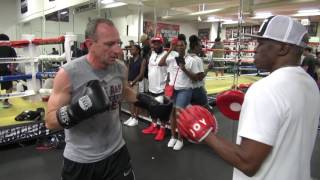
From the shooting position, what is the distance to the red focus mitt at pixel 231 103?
157 centimetres

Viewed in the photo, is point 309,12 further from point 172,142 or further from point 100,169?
point 100,169

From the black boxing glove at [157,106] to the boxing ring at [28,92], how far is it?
2.15m

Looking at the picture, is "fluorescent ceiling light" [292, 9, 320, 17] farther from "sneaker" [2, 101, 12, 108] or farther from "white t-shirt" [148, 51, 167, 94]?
"sneaker" [2, 101, 12, 108]

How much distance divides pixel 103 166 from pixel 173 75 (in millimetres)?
2159

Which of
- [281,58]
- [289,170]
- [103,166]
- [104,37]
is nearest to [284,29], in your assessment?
[281,58]

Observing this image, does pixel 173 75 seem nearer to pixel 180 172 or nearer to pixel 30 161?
pixel 180 172

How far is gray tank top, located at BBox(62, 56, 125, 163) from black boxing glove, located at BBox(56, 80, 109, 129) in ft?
0.54

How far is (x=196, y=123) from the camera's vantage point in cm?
98

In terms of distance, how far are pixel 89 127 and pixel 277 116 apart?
965 millimetres

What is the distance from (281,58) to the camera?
95 cm

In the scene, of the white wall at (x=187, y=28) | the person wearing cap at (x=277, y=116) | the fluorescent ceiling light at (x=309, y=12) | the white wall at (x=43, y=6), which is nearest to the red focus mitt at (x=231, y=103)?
the person wearing cap at (x=277, y=116)

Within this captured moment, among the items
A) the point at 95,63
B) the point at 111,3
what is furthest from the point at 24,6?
the point at 95,63

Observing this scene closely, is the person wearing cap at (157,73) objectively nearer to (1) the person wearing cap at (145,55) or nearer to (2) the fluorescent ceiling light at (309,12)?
(1) the person wearing cap at (145,55)

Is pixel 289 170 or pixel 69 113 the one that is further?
pixel 69 113
